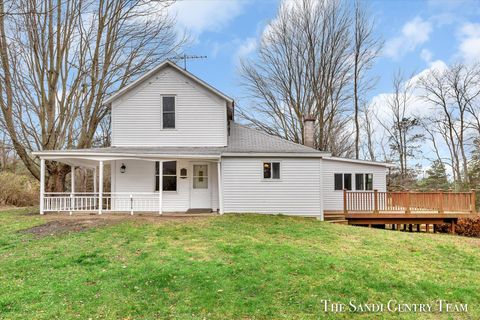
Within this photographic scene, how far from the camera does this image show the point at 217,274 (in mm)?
6293

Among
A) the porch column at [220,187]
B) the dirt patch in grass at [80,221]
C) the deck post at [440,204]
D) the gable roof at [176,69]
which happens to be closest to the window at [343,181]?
the deck post at [440,204]

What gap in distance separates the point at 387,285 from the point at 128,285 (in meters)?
4.71

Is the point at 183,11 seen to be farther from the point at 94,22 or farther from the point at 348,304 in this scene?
the point at 348,304

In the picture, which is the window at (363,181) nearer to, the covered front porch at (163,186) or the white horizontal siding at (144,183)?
the covered front porch at (163,186)

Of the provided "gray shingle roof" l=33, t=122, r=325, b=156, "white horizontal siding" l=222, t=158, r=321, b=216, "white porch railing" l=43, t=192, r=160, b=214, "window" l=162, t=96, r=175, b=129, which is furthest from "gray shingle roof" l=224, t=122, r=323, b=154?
"white porch railing" l=43, t=192, r=160, b=214

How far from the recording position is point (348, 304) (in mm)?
5336

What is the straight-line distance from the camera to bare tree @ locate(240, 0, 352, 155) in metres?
25.9

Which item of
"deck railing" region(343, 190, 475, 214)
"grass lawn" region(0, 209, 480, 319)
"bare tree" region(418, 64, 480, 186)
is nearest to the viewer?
"grass lawn" region(0, 209, 480, 319)

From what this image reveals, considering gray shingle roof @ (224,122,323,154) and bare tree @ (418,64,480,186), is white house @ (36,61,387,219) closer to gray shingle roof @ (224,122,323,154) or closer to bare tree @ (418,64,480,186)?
gray shingle roof @ (224,122,323,154)

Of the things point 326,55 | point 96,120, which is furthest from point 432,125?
point 96,120

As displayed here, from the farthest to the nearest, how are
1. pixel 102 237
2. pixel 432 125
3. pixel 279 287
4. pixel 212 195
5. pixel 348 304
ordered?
pixel 432 125 < pixel 212 195 < pixel 102 237 < pixel 279 287 < pixel 348 304

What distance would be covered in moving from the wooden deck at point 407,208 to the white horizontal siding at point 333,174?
1.50 meters

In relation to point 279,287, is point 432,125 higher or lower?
higher

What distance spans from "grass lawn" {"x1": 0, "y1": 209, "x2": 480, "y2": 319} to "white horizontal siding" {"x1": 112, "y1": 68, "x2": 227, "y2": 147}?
235 inches
